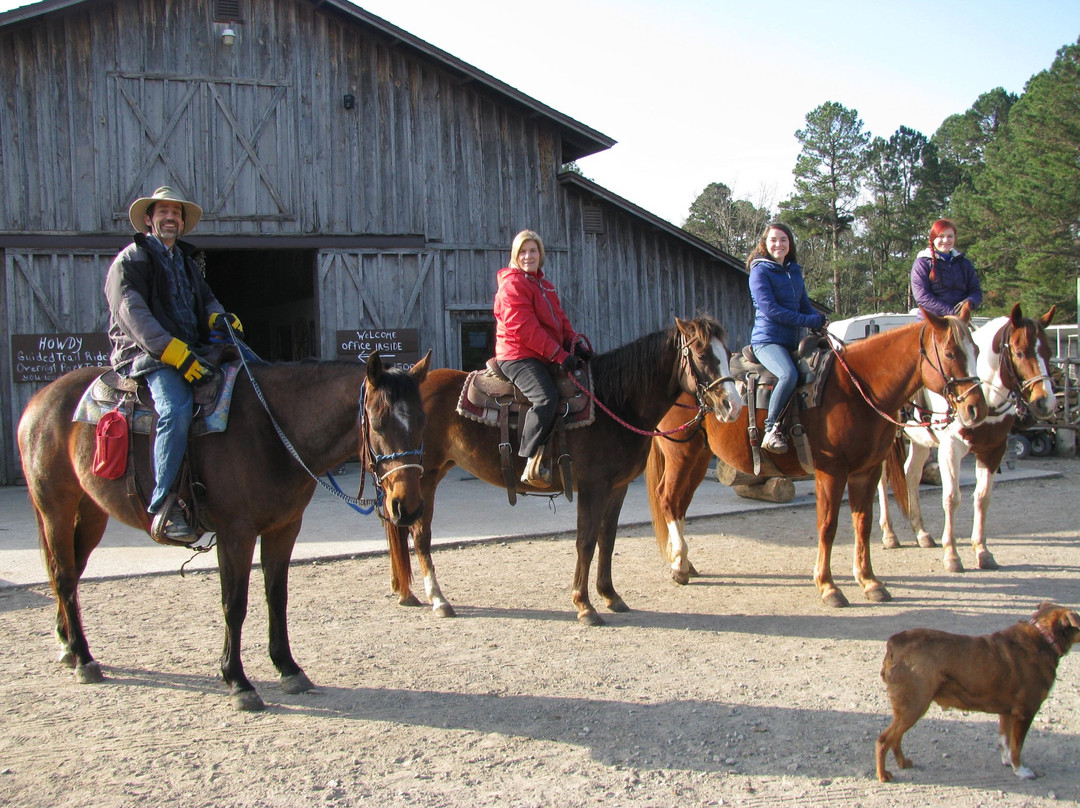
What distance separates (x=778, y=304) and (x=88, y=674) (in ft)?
17.6

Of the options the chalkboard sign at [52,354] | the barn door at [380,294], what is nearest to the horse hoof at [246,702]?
the chalkboard sign at [52,354]

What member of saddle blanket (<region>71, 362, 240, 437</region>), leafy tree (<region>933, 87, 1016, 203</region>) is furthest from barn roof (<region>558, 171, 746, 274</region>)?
leafy tree (<region>933, 87, 1016, 203</region>)

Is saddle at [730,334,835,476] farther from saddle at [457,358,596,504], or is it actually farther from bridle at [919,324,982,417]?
saddle at [457,358,596,504]

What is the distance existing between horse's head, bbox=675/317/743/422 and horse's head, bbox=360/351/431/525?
2.32 meters

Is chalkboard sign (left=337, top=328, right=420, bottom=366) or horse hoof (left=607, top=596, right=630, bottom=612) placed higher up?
chalkboard sign (left=337, top=328, right=420, bottom=366)

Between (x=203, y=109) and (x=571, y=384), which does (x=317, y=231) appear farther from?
(x=571, y=384)

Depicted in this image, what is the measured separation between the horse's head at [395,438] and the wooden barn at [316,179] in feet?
32.8

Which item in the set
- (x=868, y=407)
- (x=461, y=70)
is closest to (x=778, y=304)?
(x=868, y=407)

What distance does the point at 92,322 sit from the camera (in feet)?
43.0

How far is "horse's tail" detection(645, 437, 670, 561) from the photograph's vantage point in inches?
293

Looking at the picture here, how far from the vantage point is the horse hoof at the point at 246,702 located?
4.56 m

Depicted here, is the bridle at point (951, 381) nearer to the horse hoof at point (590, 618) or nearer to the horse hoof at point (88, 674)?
the horse hoof at point (590, 618)

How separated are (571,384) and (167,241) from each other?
276 cm

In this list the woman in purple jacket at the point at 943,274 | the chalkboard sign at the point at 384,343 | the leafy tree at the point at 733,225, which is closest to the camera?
the woman in purple jacket at the point at 943,274
